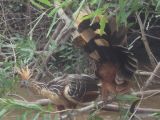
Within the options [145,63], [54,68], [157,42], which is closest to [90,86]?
[54,68]

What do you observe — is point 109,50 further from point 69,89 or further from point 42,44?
point 42,44

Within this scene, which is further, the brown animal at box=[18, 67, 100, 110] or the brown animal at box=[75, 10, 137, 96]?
the brown animal at box=[18, 67, 100, 110]

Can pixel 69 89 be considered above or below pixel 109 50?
below

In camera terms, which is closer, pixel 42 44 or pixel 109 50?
pixel 109 50

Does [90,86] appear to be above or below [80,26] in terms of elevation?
below

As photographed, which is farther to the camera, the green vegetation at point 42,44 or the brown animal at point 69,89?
the brown animal at point 69,89

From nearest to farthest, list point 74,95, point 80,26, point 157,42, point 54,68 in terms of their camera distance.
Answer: point 80,26 < point 74,95 < point 54,68 < point 157,42

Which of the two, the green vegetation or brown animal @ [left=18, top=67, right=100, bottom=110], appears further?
brown animal @ [left=18, top=67, right=100, bottom=110]

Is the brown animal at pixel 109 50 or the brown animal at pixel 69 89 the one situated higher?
the brown animal at pixel 109 50

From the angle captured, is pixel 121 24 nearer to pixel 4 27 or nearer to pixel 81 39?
pixel 81 39

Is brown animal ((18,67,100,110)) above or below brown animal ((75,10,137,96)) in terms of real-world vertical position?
below

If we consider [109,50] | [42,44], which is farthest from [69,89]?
[42,44]
